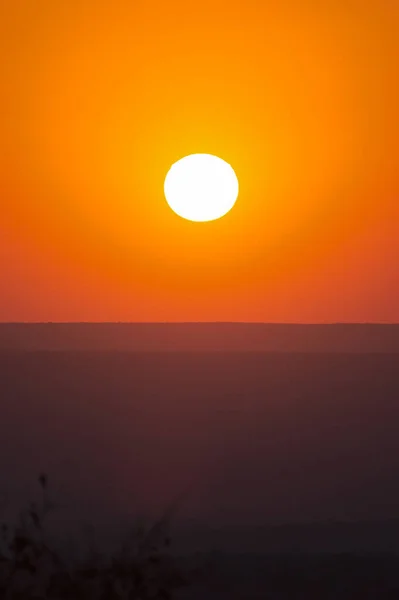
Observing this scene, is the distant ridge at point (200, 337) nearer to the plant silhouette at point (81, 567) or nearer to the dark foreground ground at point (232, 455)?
the dark foreground ground at point (232, 455)

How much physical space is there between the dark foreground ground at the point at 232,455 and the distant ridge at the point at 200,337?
3 cm

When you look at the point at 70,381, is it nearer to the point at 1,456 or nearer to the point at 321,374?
the point at 1,456

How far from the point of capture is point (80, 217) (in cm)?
156

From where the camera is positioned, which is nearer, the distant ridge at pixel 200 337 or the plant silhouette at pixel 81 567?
the plant silhouette at pixel 81 567

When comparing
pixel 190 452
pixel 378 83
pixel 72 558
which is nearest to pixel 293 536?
pixel 190 452

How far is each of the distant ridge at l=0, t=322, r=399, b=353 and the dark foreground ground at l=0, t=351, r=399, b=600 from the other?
28 millimetres

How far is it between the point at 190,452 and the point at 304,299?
0.52 metres

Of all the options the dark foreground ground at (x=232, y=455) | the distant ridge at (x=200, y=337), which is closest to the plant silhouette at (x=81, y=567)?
the dark foreground ground at (x=232, y=455)

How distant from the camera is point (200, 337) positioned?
1743 mm

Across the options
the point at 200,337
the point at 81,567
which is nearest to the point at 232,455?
the point at 200,337

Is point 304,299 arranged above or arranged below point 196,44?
below

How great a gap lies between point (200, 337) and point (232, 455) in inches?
13.1

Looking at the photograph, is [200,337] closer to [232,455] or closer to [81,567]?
[232,455]

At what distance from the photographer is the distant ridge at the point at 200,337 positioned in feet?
5.67
